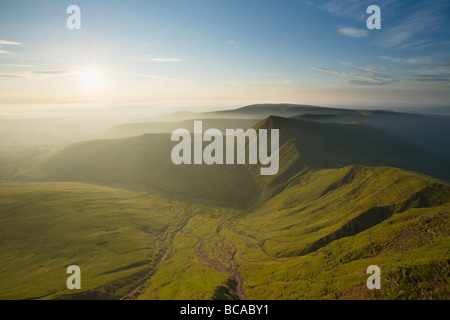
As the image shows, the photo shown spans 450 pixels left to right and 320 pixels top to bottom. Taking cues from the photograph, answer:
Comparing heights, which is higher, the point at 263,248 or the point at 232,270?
the point at 263,248

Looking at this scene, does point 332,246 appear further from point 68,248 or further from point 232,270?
point 68,248

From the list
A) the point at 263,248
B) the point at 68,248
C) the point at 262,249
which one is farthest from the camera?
the point at 68,248

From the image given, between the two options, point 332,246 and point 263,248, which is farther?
point 263,248

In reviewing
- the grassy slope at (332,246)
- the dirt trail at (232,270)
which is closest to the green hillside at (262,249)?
the grassy slope at (332,246)

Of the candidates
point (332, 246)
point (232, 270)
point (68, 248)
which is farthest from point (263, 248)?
point (68, 248)

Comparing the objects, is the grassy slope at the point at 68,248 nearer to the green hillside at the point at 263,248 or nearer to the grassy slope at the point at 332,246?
the green hillside at the point at 263,248

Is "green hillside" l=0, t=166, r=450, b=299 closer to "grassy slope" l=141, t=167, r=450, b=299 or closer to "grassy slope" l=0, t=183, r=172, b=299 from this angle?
"grassy slope" l=141, t=167, r=450, b=299

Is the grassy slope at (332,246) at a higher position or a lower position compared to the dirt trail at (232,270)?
higher

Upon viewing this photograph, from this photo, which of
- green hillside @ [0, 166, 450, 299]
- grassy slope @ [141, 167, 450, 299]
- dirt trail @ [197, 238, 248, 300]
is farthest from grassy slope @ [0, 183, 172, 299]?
dirt trail @ [197, 238, 248, 300]

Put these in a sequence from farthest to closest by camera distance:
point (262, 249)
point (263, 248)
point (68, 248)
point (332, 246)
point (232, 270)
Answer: point (68, 248) → point (263, 248) → point (262, 249) → point (232, 270) → point (332, 246)

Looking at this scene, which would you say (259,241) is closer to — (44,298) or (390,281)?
(390,281)
